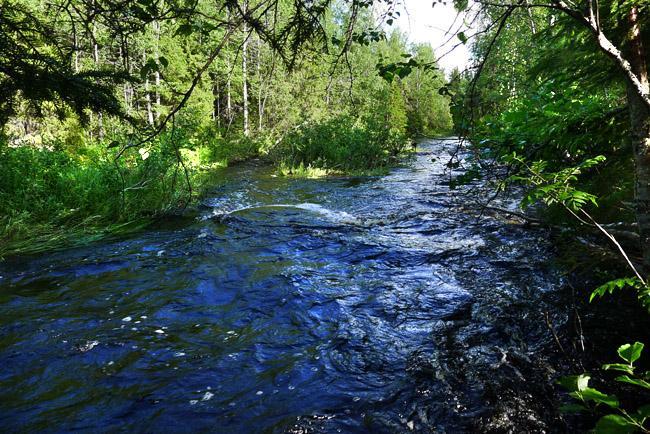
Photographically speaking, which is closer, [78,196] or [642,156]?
[642,156]

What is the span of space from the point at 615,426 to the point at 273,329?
11.5 ft

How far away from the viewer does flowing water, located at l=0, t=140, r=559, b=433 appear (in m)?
3.13

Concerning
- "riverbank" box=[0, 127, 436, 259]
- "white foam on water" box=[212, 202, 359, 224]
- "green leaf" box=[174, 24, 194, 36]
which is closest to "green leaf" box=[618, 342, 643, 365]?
"green leaf" box=[174, 24, 194, 36]

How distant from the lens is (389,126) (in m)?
21.0

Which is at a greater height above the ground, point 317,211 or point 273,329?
point 317,211

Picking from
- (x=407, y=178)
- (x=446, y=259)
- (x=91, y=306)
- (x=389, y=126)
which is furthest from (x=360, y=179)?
(x=91, y=306)

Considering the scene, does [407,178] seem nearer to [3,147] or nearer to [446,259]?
[446,259]

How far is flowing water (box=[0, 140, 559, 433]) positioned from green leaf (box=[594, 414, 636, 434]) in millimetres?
1587

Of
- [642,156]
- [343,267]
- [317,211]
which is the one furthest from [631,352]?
[317,211]

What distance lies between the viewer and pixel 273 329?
14.7ft


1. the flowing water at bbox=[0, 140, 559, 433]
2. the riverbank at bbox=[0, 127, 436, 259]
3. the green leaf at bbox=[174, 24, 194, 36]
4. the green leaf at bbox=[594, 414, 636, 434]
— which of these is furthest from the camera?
the riverbank at bbox=[0, 127, 436, 259]

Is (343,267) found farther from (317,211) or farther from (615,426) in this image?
(615,426)

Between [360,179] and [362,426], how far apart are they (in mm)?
13304

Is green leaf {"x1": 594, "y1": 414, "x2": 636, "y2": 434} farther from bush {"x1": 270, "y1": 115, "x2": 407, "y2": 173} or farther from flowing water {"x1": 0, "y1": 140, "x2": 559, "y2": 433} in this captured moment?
bush {"x1": 270, "y1": 115, "x2": 407, "y2": 173}
